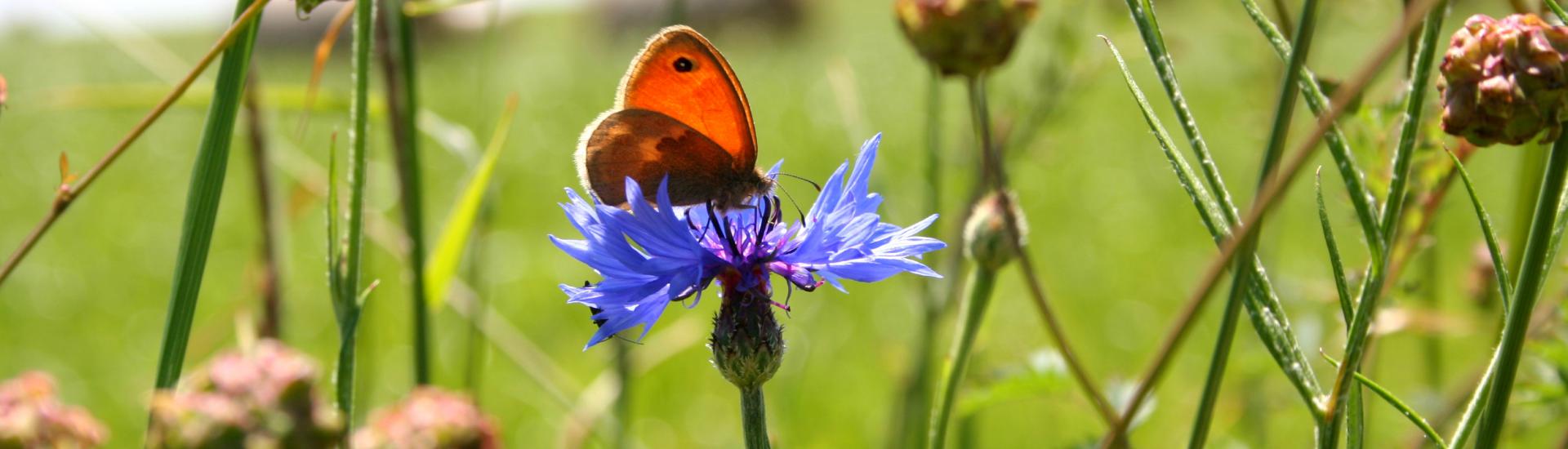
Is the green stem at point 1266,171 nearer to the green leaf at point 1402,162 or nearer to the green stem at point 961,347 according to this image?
the green leaf at point 1402,162

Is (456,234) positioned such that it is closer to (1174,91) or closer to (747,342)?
(747,342)

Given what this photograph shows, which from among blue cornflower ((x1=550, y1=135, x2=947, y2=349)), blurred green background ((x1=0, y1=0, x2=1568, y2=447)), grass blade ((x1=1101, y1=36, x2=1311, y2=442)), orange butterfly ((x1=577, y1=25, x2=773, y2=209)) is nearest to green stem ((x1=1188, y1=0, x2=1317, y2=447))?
grass blade ((x1=1101, y1=36, x2=1311, y2=442))

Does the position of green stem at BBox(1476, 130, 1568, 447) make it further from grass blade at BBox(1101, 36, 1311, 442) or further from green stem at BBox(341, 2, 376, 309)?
green stem at BBox(341, 2, 376, 309)

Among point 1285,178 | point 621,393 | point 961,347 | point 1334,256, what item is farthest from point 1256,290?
point 621,393

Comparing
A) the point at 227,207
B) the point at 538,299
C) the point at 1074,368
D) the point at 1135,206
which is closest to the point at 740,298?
the point at 1074,368

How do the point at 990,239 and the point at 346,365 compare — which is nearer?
the point at 346,365
